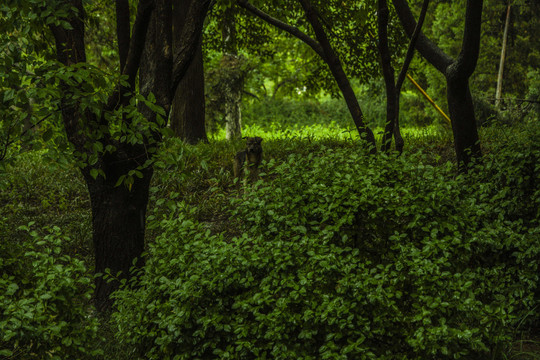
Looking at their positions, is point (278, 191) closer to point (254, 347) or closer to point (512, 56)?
point (254, 347)

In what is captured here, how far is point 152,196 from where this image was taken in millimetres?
8180

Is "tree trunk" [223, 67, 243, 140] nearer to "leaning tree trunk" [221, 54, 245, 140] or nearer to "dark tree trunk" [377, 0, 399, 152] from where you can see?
"leaning tree trunk" [221, 54, 245, 140]

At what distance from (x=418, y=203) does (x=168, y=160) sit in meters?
1.97

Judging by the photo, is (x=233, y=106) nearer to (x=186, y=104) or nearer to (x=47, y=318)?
(x=186, y=104)

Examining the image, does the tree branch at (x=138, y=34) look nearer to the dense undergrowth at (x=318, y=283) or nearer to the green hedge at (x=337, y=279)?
the dense undergrowth at (x=318, y=283)

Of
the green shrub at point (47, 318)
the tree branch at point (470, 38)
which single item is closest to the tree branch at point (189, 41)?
the green shrub at point (47, 318)

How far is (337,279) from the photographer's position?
11.7 ft

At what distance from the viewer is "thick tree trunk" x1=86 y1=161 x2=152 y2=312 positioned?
5.52 m

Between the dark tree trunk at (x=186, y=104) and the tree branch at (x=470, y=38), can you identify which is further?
the dark tree trunk at (x=186, y=104)

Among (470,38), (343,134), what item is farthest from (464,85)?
(343,134)

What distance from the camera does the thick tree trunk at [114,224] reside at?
5523mm

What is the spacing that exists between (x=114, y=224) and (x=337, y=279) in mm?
2884

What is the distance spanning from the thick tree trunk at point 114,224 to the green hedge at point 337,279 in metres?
1.56

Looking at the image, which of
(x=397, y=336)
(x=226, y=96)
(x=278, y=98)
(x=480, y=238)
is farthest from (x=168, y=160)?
(x=278, y=98)
